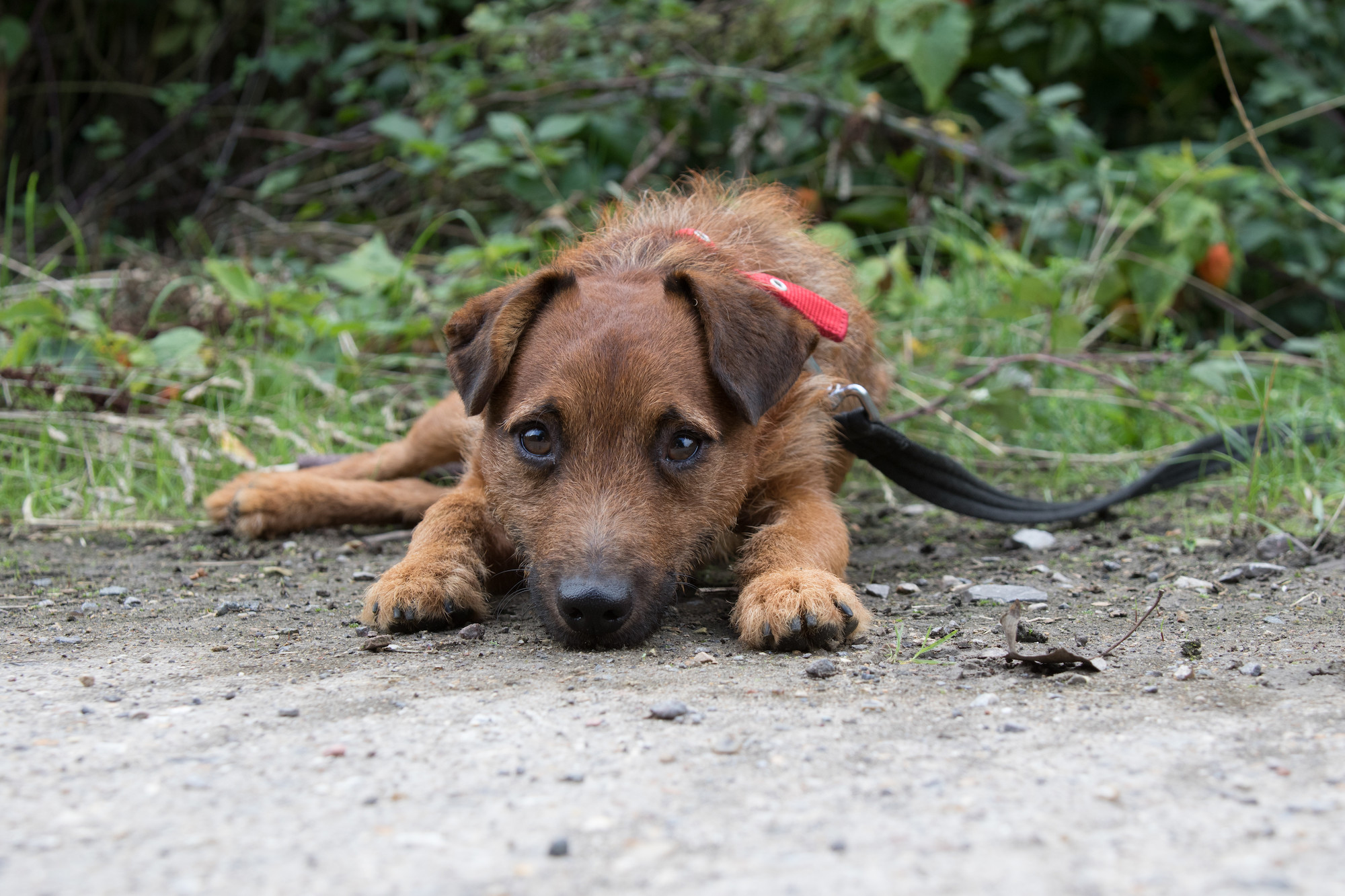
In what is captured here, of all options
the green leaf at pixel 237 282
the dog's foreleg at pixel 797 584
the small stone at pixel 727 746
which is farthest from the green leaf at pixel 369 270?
the small stone at pixel 727 746

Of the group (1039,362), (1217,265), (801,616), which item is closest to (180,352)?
(801,616)

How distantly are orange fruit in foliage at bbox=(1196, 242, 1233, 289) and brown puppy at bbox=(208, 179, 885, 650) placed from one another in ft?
14.3

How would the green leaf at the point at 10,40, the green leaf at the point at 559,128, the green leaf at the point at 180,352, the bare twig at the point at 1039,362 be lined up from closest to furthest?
the bare twig at the point at 1039,362 → the green leaf at the point at 180,352 → the green leaf at the point at 559,128 → the green leaf at the point at 10,40

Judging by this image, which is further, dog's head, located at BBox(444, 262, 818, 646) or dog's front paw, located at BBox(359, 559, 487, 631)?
dog's front paw, located at BBox(359, 559, 487, 631)

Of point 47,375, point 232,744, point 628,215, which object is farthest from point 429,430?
point 232,744

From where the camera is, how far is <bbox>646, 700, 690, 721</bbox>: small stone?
2281 millimetres

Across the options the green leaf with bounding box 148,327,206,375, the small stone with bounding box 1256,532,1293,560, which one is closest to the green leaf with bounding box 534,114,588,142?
the green leaf with bounding box 148,327,206,375

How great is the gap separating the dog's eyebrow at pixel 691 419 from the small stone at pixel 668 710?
1024 millimetres

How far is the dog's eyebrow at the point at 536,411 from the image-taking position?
10.2 feet

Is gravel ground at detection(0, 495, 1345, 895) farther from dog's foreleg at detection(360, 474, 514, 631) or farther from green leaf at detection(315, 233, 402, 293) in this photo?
green leaf at detection(315, 233, 402, 293)

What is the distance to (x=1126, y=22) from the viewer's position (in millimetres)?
7410

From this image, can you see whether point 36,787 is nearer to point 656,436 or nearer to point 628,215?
point 656,436

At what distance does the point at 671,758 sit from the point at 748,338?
1524 mm

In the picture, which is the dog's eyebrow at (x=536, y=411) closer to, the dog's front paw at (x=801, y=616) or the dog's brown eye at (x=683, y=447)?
the dog's brown eye at (x=683, y=447)
